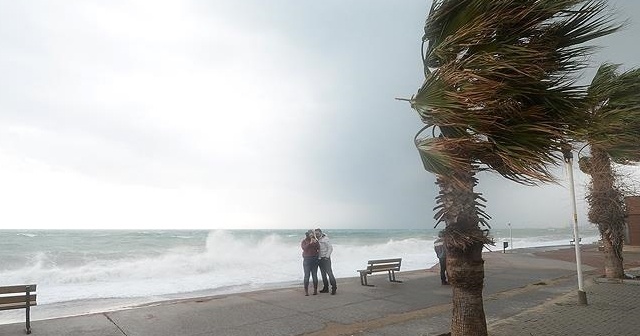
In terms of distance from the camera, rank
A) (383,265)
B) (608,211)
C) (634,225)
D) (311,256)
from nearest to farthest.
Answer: (311,256) < (608,211) < (383,265) < (634,225)

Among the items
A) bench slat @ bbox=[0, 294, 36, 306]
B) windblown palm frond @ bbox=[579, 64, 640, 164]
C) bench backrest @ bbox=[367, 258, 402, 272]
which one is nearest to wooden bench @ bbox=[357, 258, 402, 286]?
bench backrest @ bbox=[367, 258, 402, 272]

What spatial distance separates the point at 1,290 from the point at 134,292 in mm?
7015

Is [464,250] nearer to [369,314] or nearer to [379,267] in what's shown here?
[369,314]

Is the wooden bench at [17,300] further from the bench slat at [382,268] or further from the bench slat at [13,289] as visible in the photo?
the bench slat at [382,268]

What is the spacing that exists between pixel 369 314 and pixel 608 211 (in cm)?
804

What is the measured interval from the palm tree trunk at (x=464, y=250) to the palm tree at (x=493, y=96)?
0.01 metres

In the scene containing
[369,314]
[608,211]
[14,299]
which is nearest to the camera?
[14,299]

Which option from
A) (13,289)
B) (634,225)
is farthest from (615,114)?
(634,225)

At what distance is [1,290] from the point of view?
690cm

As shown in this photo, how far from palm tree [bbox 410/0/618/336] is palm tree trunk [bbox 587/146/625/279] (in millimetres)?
8810

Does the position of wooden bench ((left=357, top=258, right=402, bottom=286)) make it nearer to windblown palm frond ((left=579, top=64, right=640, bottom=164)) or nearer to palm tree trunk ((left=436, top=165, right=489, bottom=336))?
windblown palm frond ((left=579, top=64, right=640, bottom=164))

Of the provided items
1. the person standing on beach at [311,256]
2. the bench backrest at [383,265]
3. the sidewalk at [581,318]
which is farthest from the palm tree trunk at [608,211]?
the person standing on beach at [311,256]

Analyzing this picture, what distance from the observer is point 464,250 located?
170 inches

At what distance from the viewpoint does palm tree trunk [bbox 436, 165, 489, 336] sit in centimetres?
433
